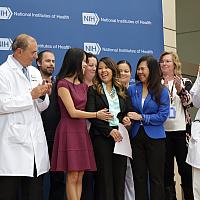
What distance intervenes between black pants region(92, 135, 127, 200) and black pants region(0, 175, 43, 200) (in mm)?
668

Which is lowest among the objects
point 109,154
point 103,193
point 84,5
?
point 103,193

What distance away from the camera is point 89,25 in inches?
207

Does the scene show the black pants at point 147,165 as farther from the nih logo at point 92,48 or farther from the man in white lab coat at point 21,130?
the nih logo at point 92,48

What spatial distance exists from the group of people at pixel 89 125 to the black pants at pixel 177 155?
0.04 ft

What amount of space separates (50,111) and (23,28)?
3.76 feet

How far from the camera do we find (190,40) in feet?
35.7

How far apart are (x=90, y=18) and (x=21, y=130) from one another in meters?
2.20

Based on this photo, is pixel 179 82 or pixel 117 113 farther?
pixel 179 82

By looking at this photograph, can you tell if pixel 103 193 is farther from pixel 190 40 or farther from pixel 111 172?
pixel 190 40

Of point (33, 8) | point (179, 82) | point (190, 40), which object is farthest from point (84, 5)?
point (190, 40)

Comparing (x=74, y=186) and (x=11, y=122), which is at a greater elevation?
(x=11, y=122)

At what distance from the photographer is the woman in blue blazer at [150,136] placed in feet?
14.0

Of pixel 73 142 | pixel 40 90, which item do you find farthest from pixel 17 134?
pixel 73 142

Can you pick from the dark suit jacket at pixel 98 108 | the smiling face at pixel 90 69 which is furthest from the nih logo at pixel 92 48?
the dark suit jacket at pixel 98 108
